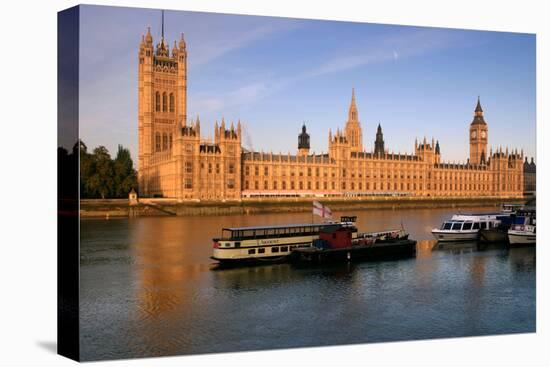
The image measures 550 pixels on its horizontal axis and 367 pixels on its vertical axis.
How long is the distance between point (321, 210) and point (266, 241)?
1474 mm

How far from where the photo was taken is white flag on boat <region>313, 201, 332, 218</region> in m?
13.6

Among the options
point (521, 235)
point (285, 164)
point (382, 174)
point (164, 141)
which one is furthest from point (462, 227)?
point (164, 141)

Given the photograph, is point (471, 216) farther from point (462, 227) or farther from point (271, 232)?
point (271, 232)

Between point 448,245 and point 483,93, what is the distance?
537 centimetres

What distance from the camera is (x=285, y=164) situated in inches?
627

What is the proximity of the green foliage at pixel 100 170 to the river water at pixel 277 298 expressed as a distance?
651 mm

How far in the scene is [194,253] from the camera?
49.2 feet

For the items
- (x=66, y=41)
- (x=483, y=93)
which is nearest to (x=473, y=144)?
(x=483, y=93)

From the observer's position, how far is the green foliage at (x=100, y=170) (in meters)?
10.5

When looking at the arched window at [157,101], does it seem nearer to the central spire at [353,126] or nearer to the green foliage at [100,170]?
the green foliage at [100,170]

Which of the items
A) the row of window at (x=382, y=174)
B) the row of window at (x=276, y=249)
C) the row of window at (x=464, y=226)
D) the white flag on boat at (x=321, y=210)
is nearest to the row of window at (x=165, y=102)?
the row of window at (x=382, y=174)

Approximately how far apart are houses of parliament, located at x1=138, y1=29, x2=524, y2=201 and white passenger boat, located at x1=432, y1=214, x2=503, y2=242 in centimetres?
66

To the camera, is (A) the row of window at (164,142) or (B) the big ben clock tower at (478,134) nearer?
(B) the big ben clock tower at (478,134)

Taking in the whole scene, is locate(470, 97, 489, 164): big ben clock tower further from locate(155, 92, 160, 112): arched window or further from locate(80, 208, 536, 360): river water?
locate(155, 92, 160, 112): arched window
